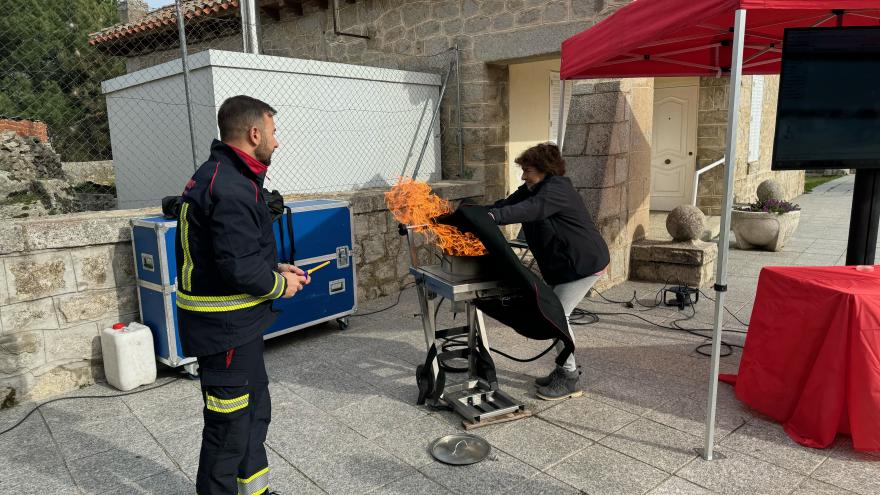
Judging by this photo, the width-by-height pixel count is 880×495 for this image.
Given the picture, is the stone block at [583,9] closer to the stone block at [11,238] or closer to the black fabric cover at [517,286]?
the black fabric cover at [517,286]

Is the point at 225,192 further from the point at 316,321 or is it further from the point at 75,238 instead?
the point at 316,321

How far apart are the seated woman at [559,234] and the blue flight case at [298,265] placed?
6.93ft

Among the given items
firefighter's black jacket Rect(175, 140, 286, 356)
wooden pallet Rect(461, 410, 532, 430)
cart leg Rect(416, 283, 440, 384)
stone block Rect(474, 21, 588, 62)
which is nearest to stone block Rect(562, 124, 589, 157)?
stone block Rect(474, 21, 588, 62)

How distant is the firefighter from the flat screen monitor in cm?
296

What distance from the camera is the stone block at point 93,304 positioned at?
4.52 m

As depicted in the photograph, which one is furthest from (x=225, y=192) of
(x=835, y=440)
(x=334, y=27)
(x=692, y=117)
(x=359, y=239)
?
(x=692, y=117)

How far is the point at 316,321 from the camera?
559 centimetres

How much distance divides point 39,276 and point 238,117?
114 inches

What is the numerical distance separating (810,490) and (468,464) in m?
1.80

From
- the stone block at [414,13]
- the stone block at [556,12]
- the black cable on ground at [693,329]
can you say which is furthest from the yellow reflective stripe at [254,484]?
the stone block at [414,13]

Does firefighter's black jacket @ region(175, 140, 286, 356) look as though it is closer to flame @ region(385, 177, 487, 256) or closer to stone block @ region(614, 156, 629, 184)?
flame @ region(385, 177, 487, 256)

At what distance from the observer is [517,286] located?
353cm

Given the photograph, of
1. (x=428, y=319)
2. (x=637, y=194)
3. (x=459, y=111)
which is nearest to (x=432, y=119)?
(x=459, y=111)

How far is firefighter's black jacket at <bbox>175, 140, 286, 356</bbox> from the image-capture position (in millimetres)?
2387
